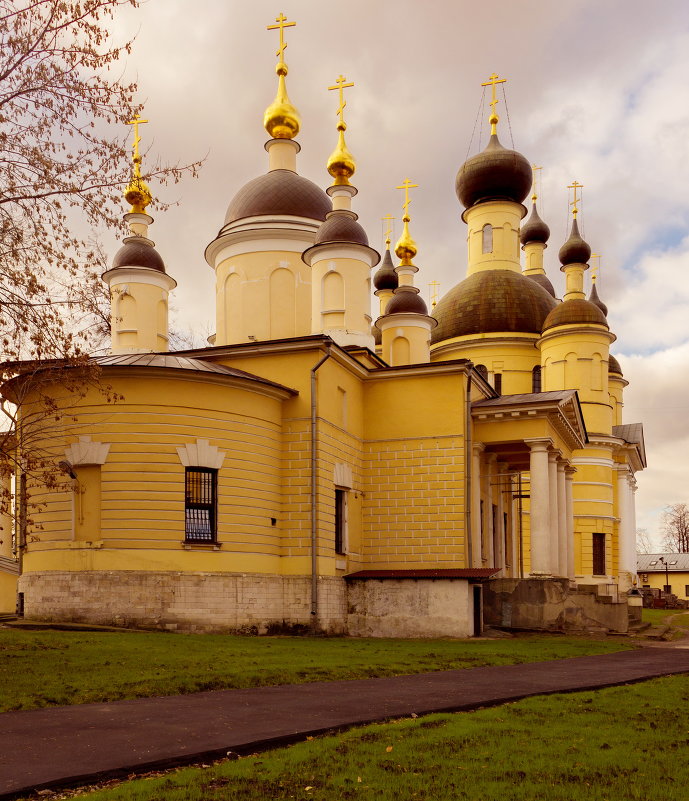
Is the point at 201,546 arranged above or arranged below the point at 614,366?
below

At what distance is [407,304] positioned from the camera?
118 feet

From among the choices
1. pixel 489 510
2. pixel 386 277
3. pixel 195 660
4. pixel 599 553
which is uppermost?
pixel 386 277

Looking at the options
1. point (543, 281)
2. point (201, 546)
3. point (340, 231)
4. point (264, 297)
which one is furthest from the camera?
point (543, 281)

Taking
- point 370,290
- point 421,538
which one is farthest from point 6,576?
point 370,290

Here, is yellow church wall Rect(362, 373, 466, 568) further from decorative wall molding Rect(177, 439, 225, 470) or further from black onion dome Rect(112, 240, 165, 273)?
black onion dome Rect(112, 240, 165, 273)

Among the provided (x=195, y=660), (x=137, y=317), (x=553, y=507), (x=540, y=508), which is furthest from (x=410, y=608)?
(x=137, y=317)

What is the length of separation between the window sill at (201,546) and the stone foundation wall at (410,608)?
4820 millimetres

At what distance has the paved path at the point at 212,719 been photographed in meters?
6.89

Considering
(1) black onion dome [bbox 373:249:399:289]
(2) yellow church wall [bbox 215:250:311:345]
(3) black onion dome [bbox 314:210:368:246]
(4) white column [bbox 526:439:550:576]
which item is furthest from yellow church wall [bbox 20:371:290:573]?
(1) black onion dome [bbox 373:249:399:289]

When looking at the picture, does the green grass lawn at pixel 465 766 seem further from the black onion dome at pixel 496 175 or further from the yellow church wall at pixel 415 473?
the black onion dome at pixel 496 175

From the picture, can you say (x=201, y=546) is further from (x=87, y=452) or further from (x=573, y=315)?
(x=573, y=315)

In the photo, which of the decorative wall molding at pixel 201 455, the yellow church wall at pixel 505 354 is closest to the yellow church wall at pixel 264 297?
the decorative wall molding at pixel 201 455

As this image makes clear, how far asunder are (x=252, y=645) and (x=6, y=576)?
13095 mm

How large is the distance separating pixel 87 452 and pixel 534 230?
42.1 m
